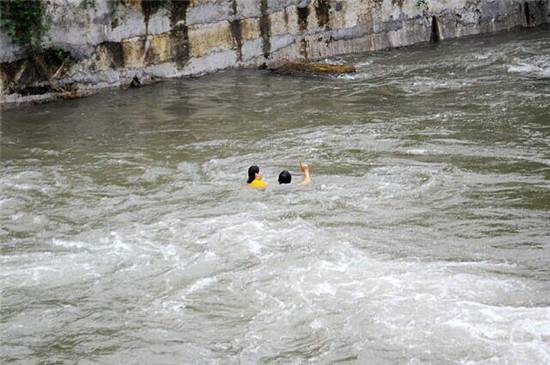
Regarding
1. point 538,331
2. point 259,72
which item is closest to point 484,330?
point 538,331

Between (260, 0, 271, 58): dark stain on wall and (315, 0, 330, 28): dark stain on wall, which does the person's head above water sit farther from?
(315, 0, 330, 28): dark stain on wall

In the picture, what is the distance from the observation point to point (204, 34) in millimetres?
19531

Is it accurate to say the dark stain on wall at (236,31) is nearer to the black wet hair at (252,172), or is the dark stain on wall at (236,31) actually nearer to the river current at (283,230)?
the river current at (283,230)

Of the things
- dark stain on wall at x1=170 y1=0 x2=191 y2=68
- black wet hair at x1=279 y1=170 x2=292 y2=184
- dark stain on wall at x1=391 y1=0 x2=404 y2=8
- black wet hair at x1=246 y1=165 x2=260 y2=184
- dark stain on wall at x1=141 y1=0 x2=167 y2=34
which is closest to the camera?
black wet hair at x1=279 y1=170 x2=292 y2=184

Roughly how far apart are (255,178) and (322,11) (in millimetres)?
10809

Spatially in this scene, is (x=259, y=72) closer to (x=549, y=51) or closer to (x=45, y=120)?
(x=45, y=120)

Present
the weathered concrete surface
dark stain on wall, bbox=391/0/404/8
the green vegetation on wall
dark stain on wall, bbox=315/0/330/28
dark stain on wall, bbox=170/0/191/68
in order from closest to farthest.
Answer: the green vegetation on wall → the weathered concrete surface → dark stain on wall, bbox=170/0/191/68 → dark stain on wall, bbox=315/0/330/28 → dark stain on wall, bbox=391/0/404/8

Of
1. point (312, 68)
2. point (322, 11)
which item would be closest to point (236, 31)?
point (312, 68)

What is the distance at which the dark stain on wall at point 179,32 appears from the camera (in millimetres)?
19094

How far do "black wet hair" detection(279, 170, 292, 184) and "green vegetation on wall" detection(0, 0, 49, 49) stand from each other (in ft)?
27.7

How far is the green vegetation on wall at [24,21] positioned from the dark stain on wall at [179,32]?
3.10 meters

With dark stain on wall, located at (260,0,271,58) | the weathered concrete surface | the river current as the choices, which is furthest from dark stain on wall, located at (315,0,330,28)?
the river current

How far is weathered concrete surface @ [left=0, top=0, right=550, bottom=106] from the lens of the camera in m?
17.6

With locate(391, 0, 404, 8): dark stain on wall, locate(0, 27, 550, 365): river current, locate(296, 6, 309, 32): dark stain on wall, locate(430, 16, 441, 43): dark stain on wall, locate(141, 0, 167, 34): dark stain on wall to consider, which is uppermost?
locate(141, 0, 167, 34): dark stain on wall
